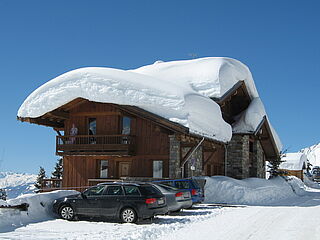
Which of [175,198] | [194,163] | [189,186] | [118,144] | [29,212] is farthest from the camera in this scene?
[194,163]

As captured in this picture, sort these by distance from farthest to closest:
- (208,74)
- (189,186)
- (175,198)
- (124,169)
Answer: (208,74) → (124,169) → (189,186) → (175,198)

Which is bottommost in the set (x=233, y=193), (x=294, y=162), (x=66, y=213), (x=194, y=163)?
(x=66, y=213)

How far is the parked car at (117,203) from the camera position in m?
13.9

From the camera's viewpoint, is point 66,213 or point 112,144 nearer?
point 66,213

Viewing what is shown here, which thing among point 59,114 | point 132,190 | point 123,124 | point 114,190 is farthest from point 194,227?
point 59,114

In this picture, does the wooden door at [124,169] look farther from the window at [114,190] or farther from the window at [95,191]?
the window at [114,190]

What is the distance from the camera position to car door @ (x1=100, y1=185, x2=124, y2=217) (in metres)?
14.2

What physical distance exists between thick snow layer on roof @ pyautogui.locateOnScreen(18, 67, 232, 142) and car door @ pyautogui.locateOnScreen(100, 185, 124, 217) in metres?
8.02

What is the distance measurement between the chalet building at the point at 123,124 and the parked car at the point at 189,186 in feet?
11.0

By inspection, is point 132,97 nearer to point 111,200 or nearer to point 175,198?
point 175,198

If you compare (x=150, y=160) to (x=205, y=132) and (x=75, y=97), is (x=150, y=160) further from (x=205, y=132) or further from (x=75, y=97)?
(x=75, y=97)

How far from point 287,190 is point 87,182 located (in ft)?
45.6

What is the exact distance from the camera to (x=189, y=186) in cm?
1902

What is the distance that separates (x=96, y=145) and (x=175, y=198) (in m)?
9.69
